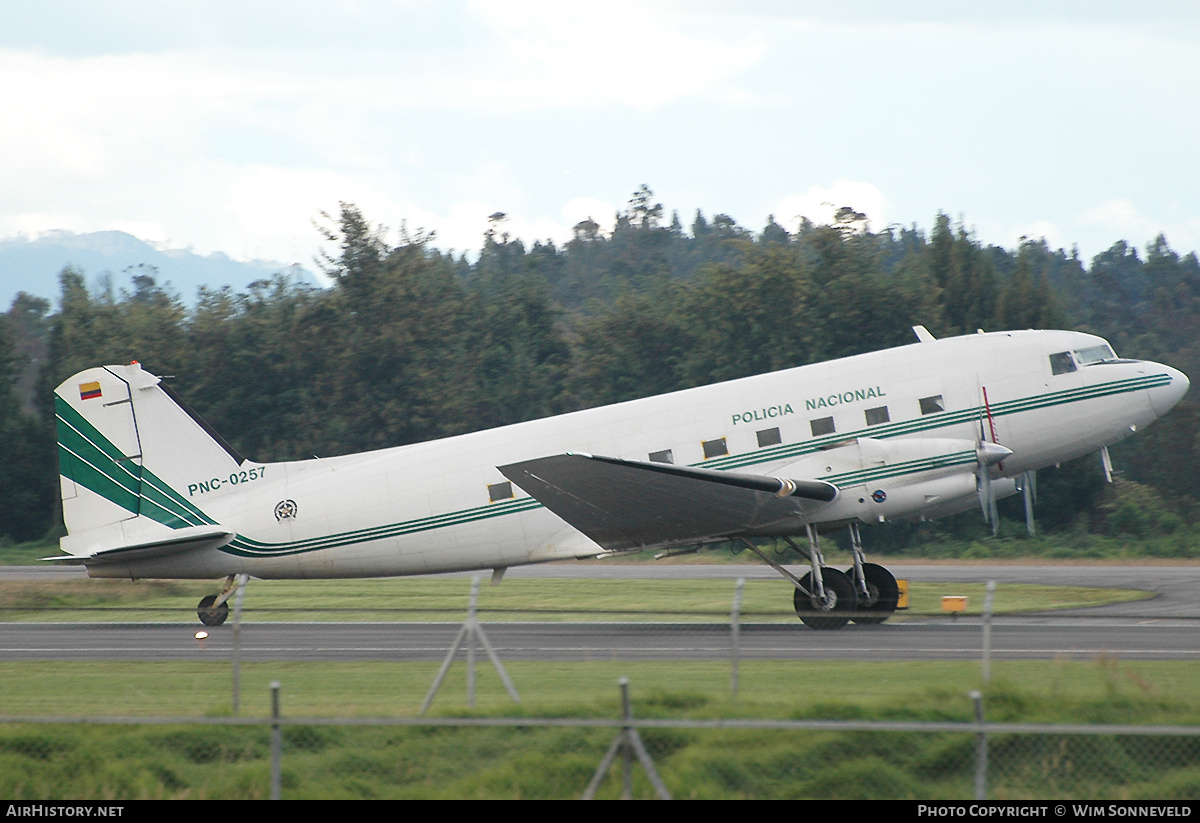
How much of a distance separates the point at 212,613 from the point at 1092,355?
1687cm

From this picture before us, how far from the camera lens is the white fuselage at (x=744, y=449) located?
2017 centimetres

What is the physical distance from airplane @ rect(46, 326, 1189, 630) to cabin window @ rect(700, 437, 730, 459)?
0.08 ft

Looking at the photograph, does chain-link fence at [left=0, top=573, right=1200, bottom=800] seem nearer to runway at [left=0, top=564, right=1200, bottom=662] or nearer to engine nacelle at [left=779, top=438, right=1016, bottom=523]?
runway at [left=0, top=564, right=1200, bottom=662]

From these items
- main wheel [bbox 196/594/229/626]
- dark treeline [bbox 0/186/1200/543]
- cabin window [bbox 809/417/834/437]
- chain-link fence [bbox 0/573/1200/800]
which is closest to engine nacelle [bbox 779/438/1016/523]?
cabin window [bbox 809/417/834/437]

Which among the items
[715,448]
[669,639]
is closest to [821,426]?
[715,448]

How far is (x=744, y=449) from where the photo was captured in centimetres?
2058

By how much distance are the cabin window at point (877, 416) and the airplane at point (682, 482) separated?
4 cm

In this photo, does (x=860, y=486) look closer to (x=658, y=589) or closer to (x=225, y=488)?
(x=658, y=589)

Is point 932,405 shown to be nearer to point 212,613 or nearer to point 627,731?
point 627,731

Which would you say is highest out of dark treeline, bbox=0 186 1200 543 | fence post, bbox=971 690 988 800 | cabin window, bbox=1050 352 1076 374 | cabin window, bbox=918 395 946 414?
dark treeline, bbox=0 186 1200 543

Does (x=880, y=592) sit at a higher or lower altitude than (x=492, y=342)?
lower

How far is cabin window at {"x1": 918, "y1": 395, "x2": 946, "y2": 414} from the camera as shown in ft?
66.4

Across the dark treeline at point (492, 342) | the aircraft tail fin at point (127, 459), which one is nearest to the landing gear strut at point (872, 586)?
the aircraft tail fin at point (127, 459)

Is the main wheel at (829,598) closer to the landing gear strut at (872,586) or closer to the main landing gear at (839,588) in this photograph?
the main landing gear at (839,588)
